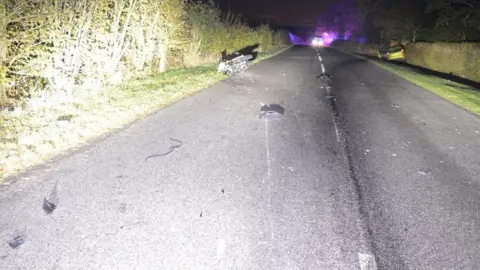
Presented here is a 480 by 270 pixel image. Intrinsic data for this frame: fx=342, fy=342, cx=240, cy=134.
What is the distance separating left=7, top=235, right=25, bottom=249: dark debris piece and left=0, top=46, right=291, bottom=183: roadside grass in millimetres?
1464

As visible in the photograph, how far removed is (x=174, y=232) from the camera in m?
3.56

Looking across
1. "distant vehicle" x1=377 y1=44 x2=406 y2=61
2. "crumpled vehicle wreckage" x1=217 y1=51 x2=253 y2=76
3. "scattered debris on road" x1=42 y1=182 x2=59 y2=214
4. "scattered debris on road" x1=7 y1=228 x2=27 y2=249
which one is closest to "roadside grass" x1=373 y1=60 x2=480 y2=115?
"crumpled vehicle wreckage" x1=217 y1=51 x2=253 y2=76

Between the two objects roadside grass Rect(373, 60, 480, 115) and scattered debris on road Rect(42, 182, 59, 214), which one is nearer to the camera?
scattered debris on road Rect(42, 182, 59, 214)

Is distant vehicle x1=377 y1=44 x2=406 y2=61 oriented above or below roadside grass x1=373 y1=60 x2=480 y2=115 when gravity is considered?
above

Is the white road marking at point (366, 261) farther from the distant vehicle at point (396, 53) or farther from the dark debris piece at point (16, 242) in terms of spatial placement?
the distant vehicle at point (396, 53)

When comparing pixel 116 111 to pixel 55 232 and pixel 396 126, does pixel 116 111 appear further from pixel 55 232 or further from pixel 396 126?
pixel 396 126

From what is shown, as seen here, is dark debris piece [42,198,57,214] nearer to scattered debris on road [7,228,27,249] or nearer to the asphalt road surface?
the asphalt road surface

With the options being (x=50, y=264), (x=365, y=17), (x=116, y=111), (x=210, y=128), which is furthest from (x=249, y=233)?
(x=365, y=17)

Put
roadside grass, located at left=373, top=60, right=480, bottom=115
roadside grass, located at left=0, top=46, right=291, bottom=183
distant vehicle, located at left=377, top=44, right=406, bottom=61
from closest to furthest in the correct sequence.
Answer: roadside grass, located at left=0, top=46, right=291, bottom=183, roadside grass, located at left=373, top=60, right=480, bottom=115, distant vehicle, located at left=377, top=44, right=406, bottom=61

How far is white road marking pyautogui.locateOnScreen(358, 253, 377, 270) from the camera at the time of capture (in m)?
3.24

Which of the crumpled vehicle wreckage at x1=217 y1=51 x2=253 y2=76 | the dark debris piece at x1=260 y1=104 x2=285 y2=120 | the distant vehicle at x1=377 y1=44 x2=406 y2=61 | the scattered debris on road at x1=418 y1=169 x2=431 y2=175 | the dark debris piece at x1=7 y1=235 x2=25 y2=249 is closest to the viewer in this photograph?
the dark debris piece at x1=7 y1=235 x2=25 y2=249

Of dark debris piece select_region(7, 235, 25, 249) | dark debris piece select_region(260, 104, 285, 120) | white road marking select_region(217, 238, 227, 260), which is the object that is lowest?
white road marking select_region(217, 238, 227, 260)

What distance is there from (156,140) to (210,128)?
1.31 metres

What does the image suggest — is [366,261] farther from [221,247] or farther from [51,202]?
Answer: [51,202]
